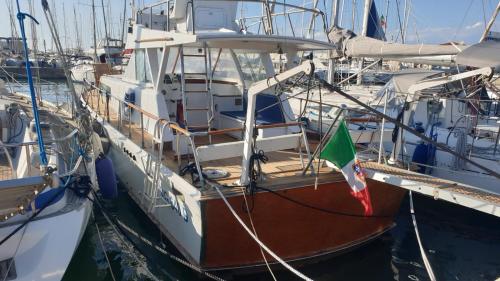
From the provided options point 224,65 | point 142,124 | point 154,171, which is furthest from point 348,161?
point 224,65

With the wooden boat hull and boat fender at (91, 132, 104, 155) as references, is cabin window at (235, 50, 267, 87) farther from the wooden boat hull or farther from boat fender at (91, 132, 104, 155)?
boat fender at (91, 132, 104, 155)

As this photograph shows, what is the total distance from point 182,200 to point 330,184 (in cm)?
208

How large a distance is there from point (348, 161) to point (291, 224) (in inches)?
49.0

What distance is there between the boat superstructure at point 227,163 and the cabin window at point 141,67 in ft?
0.07

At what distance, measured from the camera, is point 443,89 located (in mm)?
9430

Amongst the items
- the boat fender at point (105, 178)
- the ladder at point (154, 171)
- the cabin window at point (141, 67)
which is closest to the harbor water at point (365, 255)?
the boat fender at point (105, 178)

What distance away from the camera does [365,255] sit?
7148mm

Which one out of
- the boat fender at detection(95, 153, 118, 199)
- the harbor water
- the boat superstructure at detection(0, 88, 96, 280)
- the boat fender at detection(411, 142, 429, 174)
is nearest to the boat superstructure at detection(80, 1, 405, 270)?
the harbor water

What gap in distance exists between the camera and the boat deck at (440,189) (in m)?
4.87

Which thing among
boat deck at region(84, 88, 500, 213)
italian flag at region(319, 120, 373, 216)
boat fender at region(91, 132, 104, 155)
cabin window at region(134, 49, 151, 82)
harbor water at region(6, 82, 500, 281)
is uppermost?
cabin window at region(134, 49, 151, 82)

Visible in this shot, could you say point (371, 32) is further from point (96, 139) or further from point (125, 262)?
point (125, 262)

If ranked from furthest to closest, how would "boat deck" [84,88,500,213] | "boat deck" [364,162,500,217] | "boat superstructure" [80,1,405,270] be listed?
1. "boat superstructure" [80,1,405,270]
2. "boat deck" [84,88,500,213]
3. "boat deck" [364,162,500,217]

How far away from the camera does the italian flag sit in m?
5.35

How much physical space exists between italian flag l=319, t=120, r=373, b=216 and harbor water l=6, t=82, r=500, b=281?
1.75 metres
